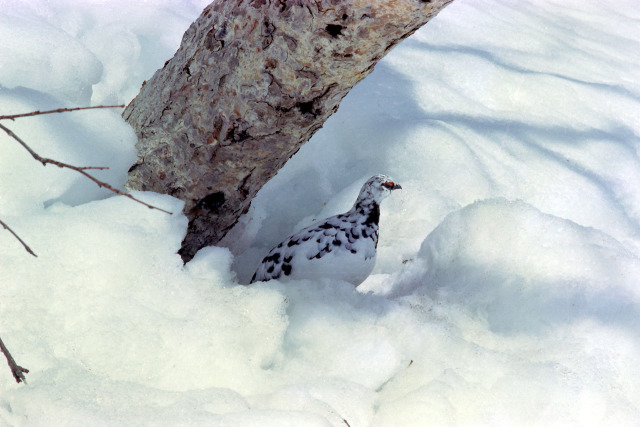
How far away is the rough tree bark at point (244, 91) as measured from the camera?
131 centimetres

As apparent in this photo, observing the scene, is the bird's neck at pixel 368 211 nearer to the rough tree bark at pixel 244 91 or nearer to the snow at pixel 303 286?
the snow at pixel 303 286

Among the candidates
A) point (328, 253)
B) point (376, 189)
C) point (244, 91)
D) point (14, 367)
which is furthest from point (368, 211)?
point (14, 367)

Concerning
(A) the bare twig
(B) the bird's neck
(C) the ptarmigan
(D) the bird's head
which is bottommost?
(C) the ptarmigan

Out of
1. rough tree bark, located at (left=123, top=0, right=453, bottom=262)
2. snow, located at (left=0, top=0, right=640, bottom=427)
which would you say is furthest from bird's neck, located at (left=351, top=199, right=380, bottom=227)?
rough tree bark, located at (left=123, top=0, right=453, bottom=262)

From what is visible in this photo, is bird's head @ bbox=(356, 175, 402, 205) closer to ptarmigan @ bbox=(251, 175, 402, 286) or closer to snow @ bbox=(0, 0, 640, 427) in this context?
ptarmigan @ bbox=(251, 175, 402, 286)

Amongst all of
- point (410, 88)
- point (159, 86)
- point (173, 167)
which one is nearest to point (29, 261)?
point (173, 167)

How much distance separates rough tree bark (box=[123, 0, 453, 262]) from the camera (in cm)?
131

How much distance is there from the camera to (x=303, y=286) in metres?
1.77

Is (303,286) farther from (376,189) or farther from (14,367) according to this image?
(14,367)

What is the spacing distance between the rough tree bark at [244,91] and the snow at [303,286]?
141mm

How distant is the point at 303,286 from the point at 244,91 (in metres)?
0.68

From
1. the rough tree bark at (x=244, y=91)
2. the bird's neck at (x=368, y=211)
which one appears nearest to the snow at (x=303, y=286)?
the rough tree bark at (x=244, y=91)

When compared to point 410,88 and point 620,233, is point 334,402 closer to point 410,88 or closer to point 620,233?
point 620,233

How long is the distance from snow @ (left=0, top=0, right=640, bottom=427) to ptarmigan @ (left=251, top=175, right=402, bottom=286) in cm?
15
